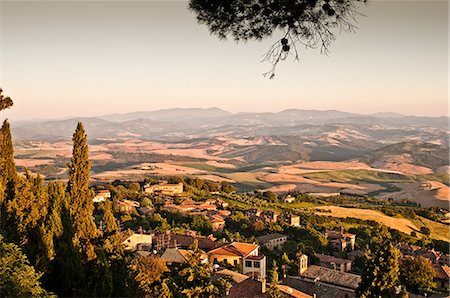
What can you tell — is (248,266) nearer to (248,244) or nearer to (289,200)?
(248,244)

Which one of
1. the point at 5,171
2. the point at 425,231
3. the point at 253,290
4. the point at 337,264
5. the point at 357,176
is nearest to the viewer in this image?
the point at 5,171

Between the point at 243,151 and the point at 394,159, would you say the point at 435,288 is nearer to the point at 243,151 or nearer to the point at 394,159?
the point at 394,159

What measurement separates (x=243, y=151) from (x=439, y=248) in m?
151

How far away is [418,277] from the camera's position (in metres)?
30.8

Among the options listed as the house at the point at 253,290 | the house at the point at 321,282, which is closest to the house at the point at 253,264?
the house at the point at 321,282

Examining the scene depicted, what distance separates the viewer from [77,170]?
15.6m

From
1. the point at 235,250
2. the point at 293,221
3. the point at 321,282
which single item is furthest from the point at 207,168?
the point at 321,282

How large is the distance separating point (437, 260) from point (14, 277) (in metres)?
37.0

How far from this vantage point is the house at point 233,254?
32406mm

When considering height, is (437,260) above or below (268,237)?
below

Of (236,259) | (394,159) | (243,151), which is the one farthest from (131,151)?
(236,259)

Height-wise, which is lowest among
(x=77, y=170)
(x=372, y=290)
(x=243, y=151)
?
(x=243, y=151)

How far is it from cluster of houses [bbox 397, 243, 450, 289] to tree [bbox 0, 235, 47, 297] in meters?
30.6

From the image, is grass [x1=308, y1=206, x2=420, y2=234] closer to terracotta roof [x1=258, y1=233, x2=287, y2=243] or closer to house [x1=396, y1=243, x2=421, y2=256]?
house [x1=396, y1=243, x2=421, y2=256]
